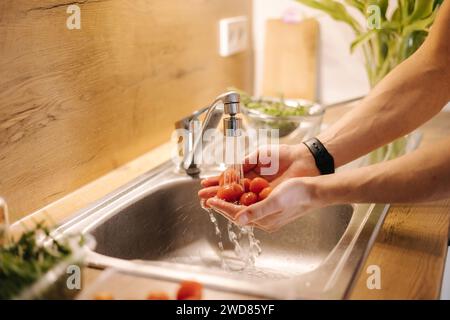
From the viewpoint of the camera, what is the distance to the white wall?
190cm

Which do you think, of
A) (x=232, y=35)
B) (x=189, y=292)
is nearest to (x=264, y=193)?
(x=189, y=292)

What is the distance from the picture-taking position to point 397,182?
35.7 inches

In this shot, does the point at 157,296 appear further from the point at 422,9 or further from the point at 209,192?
the point at 422,9

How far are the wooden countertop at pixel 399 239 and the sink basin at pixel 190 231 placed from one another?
35 millimetres

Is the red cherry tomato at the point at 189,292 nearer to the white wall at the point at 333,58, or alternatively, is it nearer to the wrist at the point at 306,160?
the wrist at the point at 306,160

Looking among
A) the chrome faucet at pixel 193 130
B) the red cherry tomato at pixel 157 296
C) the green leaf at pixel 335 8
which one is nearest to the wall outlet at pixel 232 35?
the green leaf at pixel 335 8

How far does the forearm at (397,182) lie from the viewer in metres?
0.88

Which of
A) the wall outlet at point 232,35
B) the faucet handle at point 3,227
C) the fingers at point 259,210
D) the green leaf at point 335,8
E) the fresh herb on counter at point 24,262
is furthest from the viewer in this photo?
the wall outlet at point 232,35

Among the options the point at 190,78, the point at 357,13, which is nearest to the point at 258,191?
the point at 190,78

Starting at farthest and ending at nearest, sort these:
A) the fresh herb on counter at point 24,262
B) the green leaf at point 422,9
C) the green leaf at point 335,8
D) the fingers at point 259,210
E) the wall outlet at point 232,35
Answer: the wall outlet at point 232,35
the green leaf at point 335,8
the green leaf at point 422,9
the fingers at point 259,210
the fresh herb on counter at point 24,262

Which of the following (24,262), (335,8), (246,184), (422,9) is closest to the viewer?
(24,262)

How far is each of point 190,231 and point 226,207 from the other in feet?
0.96

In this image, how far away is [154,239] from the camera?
4.04 ft

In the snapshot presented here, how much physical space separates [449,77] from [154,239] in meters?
0.77
